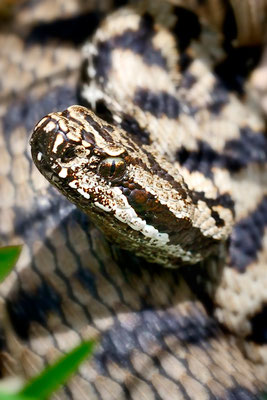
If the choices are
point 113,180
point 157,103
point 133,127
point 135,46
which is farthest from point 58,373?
point 135,46

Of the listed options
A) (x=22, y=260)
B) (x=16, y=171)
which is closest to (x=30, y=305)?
(x=22, y=260)

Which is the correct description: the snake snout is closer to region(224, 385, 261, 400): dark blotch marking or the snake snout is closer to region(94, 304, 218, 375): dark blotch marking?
region(94, 304, 218, 375): dark blotch marking

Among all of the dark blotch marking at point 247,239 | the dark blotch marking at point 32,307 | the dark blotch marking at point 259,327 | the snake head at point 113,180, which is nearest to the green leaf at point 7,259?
the snake head at point 113,180

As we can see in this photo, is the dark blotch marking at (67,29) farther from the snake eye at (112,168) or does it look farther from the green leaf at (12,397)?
the green leaf at (12,397)

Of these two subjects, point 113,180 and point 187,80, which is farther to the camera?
point 187,80

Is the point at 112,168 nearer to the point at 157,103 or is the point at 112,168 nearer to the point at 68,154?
the point at 68,154

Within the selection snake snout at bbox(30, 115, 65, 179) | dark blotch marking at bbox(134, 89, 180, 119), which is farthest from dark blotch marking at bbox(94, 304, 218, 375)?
dark blotch marking at bbox(134, 89, 180, 119)

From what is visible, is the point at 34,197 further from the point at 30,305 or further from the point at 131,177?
the point at 131,177
